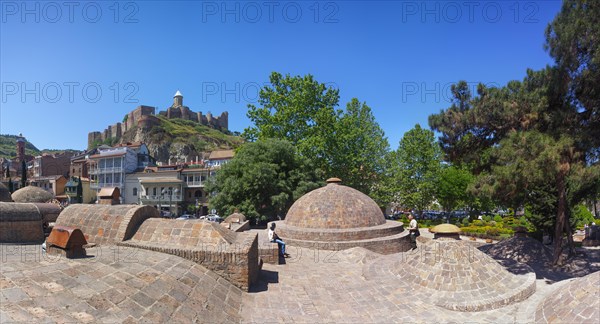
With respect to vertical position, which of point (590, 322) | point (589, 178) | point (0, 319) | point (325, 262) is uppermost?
point (589, 178)

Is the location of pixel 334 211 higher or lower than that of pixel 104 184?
lower

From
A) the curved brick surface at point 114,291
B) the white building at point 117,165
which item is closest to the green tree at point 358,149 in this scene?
the curved brick surface at point 114,291

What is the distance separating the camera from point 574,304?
19.6 ft

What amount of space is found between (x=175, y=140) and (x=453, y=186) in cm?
6697

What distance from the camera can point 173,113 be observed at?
10319cm

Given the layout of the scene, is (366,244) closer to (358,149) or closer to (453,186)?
(358,149)

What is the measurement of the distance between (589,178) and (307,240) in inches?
415

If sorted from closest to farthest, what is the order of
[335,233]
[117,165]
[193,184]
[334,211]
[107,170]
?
[335,233] → [334,211] → [193,184] → [117,165] → [107,170]

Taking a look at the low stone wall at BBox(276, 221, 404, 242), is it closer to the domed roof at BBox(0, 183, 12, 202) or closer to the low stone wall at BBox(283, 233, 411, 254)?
the low stone wall at BBox(283, 233, 411, 254)

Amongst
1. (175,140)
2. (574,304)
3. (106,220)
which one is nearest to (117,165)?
(175,140)

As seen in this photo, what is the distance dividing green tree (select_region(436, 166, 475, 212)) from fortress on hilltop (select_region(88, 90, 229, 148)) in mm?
72018

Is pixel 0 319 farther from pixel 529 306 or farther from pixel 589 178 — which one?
pixel 589 178

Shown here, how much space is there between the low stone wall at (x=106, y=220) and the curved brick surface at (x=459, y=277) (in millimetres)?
6544

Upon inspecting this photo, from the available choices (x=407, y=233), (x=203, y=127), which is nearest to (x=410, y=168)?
(x=407, y=233)
